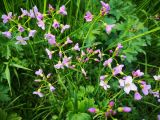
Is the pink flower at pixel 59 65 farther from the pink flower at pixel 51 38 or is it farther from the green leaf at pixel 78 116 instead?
the green leaf at pixel 78 116

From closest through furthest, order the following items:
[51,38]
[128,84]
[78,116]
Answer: [128,84] → [78,116] → [51,38]

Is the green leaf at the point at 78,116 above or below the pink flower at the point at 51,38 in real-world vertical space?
below

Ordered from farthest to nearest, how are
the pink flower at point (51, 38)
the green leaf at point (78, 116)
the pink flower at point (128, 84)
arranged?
1. the pink flower at point (51, 38)
2. the green leaf at point (78, 116)
3. the pink flower at point (128, 84)

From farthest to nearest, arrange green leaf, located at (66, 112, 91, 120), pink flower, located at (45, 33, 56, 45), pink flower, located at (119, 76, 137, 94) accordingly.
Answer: pink flower, located at (45, 33, 56, 45), green leaf, located at (66, 112, 91, 120), pink flower, located at (119, 76, 137, 94)

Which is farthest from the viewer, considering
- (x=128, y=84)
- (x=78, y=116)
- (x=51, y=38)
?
(x=51, y=38)

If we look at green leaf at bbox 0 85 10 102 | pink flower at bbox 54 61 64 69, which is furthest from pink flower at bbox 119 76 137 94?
green leaf at bbox 0 85 10 102

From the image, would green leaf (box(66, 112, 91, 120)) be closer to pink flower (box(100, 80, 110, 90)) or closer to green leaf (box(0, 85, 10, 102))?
pink flower (box(100, 80, 110, 90))

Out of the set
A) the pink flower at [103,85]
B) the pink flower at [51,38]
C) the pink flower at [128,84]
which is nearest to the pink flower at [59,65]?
the pink flower at [51,38]

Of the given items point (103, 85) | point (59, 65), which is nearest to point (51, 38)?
point (59, 65)

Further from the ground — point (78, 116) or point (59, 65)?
point (59, 65)

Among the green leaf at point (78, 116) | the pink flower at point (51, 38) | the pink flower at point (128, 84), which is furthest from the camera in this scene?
the pink flower at point (51, 38)

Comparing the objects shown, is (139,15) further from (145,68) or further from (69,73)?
(69,73)

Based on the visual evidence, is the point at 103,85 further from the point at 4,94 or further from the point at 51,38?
the point at 4,94
